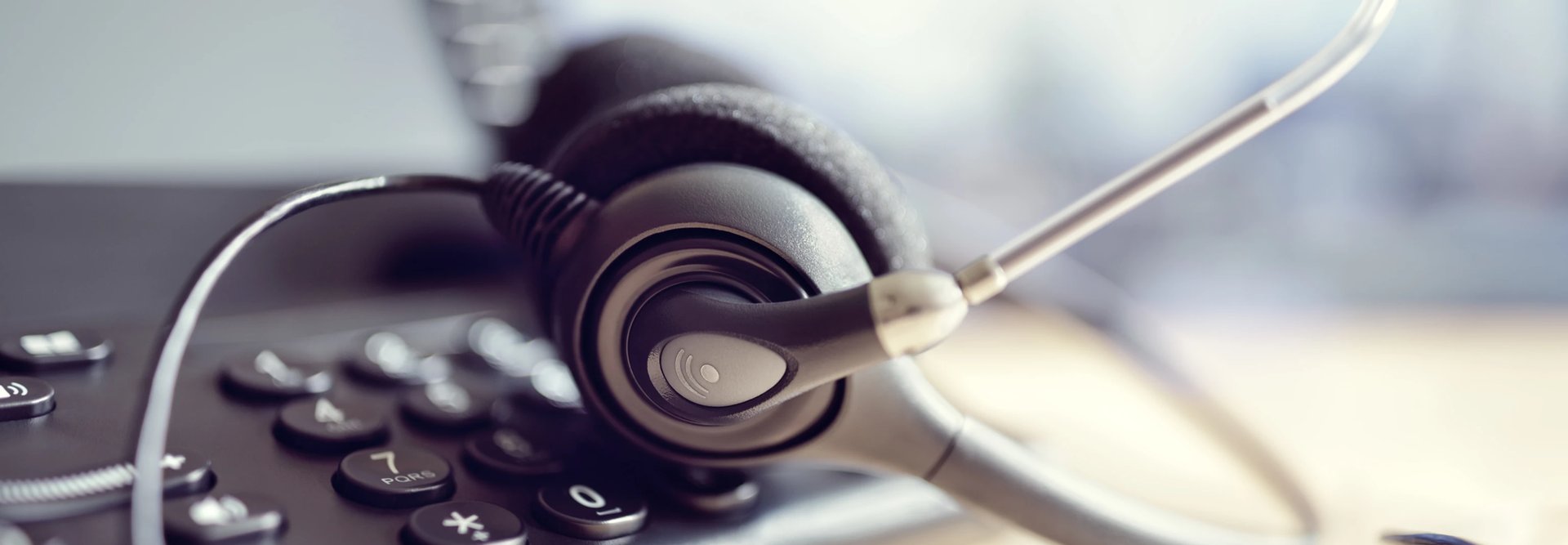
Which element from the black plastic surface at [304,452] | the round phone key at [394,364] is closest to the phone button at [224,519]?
the black plastic surface at [304,452]

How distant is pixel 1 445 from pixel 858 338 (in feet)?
0.63

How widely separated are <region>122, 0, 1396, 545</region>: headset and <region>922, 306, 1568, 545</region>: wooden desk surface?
0.06m

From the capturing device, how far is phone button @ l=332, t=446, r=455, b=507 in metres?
0.24

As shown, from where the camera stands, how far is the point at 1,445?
23 centimetres

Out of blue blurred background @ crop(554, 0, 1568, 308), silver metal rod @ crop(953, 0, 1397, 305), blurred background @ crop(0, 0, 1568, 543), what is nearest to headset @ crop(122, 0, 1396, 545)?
silver metal rod @ crop(953, 0, 1397, 305)

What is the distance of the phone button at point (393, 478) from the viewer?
240 millimetres

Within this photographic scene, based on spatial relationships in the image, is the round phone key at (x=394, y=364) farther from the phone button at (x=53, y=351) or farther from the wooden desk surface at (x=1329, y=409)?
the wooden desk surface at (x=1329, y=409)

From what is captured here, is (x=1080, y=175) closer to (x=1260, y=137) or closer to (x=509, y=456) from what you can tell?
(x=1260, y=137)

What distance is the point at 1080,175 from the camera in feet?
2.27

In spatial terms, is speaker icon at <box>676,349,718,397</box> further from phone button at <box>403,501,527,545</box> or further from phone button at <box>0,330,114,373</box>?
phone button at <box>0,330,114,373</box>

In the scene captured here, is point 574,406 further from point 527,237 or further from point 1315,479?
point 1315,479

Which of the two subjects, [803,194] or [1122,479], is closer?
[803,194]

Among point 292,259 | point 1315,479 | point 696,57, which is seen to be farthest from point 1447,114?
point 292,259

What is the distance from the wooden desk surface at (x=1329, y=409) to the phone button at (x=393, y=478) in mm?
168
